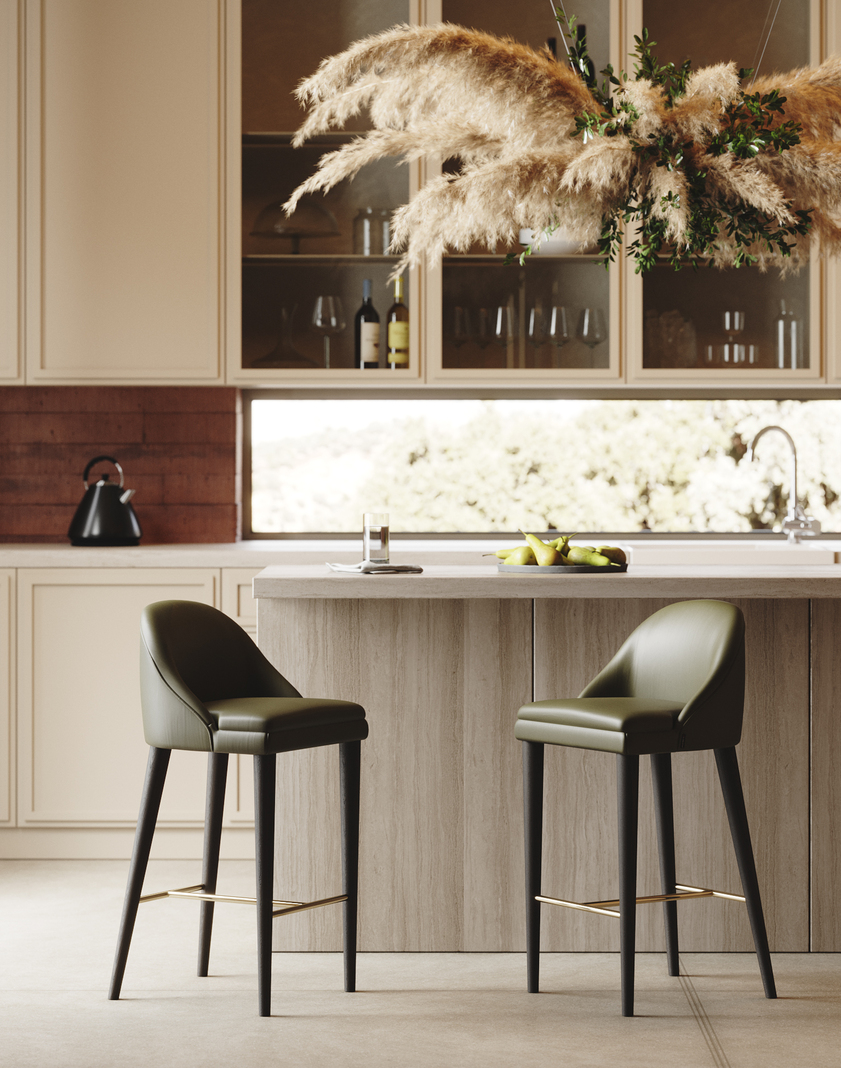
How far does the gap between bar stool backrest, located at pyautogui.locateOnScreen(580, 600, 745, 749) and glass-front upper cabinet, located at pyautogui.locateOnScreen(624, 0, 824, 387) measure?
1.65 metres

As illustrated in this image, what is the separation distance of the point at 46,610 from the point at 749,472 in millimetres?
2564

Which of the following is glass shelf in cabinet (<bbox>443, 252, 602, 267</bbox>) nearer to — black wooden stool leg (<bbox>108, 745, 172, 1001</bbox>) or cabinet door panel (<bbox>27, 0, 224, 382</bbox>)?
cabinet door panel (<bbox>27, 0, 224, 382</bbox>)

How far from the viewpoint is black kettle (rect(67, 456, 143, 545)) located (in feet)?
12.4

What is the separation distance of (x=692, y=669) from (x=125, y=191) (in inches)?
102

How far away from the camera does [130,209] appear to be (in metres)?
3.82

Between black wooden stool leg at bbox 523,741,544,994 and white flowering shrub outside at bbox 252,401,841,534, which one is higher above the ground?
white flowering shrub outside at bbox 252,401,841,534

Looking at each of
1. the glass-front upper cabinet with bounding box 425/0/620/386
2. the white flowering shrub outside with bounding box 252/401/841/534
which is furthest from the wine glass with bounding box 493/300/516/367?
the white flowering shrub outside with bounding box 252/401/841/534

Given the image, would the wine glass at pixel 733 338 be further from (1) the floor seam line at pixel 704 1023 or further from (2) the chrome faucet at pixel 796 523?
(1) the floor seam line at pixel 704 1023

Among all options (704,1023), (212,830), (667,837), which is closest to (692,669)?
(667,837)

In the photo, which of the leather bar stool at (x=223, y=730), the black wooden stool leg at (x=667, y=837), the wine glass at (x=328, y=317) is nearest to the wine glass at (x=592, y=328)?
the wine glass at (x=328, y=317)

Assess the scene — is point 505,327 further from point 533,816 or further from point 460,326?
point 533,816

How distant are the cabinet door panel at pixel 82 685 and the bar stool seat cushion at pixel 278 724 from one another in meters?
1.35

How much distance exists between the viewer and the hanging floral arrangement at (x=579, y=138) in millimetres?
2121

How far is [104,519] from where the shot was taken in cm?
379
